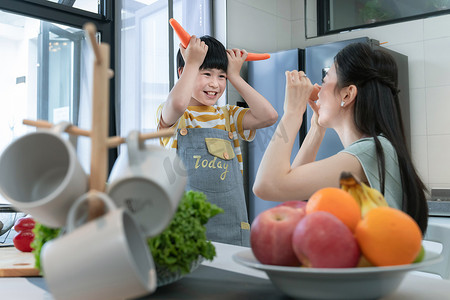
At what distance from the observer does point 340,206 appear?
552 millimetres

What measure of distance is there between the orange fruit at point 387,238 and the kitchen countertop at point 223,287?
0.38 ft

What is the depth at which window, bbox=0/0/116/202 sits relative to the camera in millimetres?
2434

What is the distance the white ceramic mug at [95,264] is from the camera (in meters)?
0.40

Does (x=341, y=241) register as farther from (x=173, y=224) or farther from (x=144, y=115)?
(x=144, y=115)

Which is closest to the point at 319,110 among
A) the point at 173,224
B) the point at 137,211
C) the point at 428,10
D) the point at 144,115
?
the point at 428,10

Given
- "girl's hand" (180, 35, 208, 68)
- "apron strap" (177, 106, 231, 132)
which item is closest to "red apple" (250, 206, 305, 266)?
"girl's hand" (180, 35, 208, 68)

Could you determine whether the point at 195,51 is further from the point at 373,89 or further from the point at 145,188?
the point at 145,188

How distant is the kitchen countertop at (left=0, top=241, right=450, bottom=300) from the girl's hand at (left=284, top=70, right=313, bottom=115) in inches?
21.3

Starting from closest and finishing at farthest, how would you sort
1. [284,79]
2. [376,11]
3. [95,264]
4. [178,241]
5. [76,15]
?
1. [95,264]
2. [178,241]
3. [376,11]
4. [76,15]
5. [284,79]

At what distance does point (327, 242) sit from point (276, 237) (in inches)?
2.7

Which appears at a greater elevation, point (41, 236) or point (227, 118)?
point (227, 118)

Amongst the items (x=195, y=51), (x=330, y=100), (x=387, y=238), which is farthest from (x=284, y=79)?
(x=387, y=238)

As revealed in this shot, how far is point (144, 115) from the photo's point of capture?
2.83 metres

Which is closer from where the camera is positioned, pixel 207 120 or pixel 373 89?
pixel 373 89
